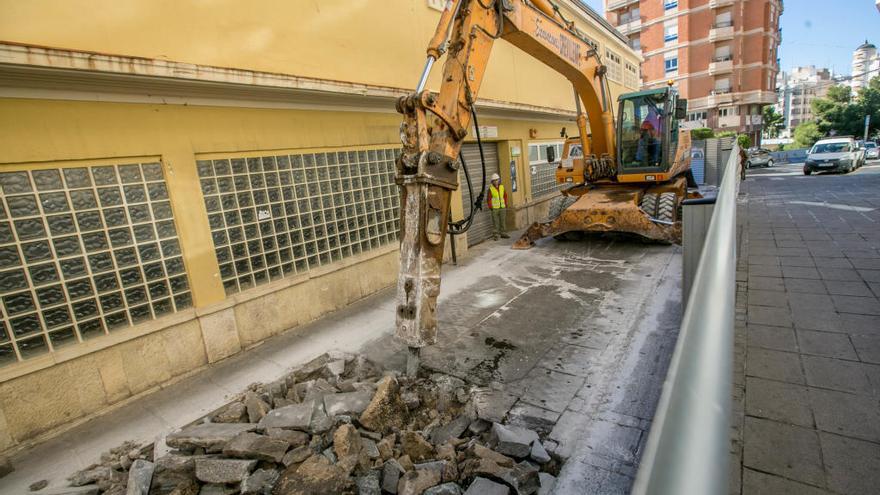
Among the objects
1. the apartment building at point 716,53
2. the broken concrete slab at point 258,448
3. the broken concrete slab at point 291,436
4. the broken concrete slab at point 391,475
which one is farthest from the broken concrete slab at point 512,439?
the apartment building at point 716,53

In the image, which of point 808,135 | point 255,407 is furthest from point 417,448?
point 808,135

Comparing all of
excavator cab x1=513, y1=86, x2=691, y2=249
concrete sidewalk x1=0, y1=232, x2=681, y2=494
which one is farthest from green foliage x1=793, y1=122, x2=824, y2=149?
concrete sidewalk x1=0, y1=232, x2=681, y2=494

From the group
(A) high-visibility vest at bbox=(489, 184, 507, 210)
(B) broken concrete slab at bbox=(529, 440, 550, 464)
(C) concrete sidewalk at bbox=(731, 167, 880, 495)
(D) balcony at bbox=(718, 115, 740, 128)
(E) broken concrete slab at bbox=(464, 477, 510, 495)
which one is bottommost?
(B) broken concrete slab at bbox=(529, 440, 550, 464)

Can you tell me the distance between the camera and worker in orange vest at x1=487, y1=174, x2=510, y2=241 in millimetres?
9883

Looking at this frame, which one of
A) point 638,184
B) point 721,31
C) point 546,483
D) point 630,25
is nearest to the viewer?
point 546,483

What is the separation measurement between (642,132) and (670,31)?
121 feet

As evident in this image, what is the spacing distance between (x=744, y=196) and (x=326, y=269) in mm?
12833

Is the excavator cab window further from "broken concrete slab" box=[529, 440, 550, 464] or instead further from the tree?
the tree

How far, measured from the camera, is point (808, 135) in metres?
37.6

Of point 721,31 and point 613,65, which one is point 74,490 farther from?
point 721,31

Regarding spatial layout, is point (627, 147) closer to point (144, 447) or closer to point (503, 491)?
point (503, 491)

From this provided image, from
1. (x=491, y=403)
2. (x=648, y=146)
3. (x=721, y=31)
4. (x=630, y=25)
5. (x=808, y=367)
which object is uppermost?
(x=630, y=25)

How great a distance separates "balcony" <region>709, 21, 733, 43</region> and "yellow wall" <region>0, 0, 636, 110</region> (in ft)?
125

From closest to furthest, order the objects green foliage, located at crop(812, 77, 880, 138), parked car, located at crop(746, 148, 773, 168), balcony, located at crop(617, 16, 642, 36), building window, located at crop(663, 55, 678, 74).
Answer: parked car, located at crop(746, 148, 773, 168) → green foliage, located at crop(812, 77, 880, 138) → building window, located at crop(663, 55, 678, 74) → balcony, located at crop(617, 16, 642, 36)
